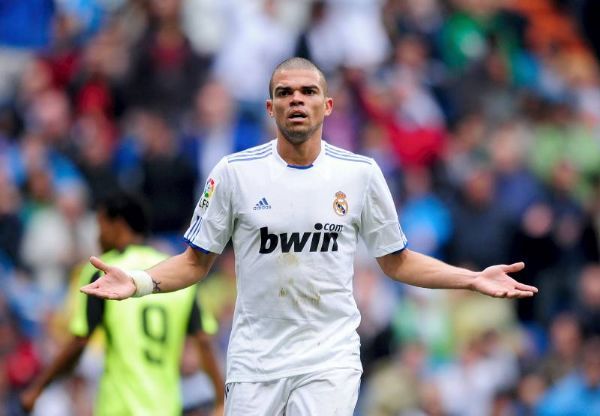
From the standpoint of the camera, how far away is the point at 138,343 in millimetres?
10250

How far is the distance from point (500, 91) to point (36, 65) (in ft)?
16.7

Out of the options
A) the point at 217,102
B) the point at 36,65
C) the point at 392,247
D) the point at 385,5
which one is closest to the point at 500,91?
the point at 385,5

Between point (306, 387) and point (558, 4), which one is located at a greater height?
point (558, 4)

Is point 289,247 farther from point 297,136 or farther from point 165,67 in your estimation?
point 165,67

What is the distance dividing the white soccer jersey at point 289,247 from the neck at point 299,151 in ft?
0.10

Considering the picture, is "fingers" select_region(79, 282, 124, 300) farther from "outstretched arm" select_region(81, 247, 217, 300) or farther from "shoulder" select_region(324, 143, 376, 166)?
"shoulder" select_region(324, 143, 376, 166)

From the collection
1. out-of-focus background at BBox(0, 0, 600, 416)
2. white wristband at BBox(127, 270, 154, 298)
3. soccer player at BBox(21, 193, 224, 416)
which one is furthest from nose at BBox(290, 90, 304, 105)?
out-of-focus background at BBox(0, 0, 600, 416)

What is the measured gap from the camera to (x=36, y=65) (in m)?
17.9

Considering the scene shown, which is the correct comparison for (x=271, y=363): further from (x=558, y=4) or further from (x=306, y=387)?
(x=558, y=4)

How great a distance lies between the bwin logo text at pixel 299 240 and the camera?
28.2 feet

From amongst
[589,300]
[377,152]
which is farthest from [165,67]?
[589,300]

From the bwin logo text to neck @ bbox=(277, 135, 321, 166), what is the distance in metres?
0.38

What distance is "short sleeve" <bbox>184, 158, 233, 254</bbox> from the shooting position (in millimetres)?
8711

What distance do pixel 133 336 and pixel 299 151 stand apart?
213cm
